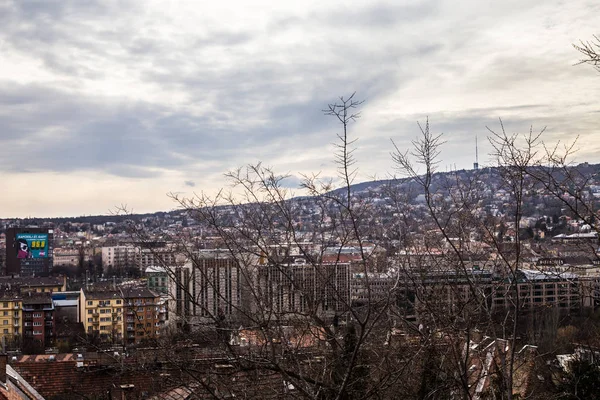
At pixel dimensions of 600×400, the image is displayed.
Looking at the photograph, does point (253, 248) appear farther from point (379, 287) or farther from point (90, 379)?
point (90, 379)

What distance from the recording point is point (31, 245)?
213ft

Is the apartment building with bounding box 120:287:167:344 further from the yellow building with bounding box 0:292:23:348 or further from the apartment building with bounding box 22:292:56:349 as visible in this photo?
the yellow building with bounding box 0:292:23:348

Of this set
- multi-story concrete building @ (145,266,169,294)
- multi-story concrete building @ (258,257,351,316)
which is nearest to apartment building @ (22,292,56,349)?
multi-story concrete building @ (145,266,169,294)

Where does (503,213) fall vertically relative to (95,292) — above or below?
above

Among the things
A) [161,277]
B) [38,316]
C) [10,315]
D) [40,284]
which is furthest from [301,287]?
[40,284]

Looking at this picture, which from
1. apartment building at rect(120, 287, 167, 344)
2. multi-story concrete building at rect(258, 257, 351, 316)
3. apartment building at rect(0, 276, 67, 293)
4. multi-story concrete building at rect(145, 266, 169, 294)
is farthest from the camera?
apartment building at rect(0, 276, 67, 293)

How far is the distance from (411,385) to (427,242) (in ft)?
5.98

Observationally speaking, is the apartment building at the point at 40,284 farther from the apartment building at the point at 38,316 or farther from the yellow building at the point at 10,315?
the apartment building at the point at 38,316

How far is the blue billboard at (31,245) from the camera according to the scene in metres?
64.1

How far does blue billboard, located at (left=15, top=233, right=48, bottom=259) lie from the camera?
64125 millimetres

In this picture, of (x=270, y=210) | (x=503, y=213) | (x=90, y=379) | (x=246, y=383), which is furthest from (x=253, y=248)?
(x=90, y=379)

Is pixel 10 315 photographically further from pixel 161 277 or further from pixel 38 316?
pixel 161 277

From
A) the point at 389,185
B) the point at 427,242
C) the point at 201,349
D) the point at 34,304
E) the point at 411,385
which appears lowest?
the point at 34,304

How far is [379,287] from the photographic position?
18.9ft
